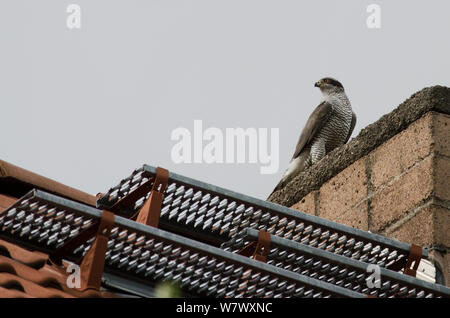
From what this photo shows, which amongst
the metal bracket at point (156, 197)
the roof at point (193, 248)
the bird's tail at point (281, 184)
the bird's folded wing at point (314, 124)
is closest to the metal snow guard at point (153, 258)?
the roof at point (193, 248)

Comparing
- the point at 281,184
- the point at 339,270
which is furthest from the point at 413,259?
the point at 281,184

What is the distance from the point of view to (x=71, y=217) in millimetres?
4430

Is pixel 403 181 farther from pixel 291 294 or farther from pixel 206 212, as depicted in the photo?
pixel 291 294

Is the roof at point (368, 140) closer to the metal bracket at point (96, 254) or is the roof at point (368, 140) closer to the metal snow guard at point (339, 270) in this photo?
the metal snow guard at point (339, 270)

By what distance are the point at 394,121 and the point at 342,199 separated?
1.82ft

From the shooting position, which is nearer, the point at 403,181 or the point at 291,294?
the point at 291,294

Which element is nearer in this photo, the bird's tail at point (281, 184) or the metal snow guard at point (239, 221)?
the metal snow guard at point (239, 221)

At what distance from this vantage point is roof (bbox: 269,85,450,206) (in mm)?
6875

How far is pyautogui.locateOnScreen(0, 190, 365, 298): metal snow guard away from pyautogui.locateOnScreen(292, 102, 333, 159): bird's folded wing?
433cm

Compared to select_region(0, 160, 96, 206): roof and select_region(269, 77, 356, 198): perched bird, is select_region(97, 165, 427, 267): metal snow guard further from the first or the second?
select_region(269, 77, 356, 198): perched bird

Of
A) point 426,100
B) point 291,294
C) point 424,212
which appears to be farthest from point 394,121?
point 291,294

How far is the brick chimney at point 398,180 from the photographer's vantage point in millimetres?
6395

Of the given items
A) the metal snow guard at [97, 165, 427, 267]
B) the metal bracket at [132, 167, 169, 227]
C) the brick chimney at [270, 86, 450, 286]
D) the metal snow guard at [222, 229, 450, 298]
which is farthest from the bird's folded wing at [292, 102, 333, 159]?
the metal bracket at [132, 167, 169, 227]

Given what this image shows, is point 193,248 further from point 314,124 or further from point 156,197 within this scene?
point 314,124
